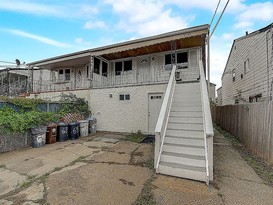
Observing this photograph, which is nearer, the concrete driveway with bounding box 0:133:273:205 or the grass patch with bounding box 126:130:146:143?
the concrete driveway with bounding box 0:133:273:205

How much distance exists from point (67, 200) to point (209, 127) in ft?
11.2

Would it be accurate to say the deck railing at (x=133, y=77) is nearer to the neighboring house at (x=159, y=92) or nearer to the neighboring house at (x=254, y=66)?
the neighboring house at (x=159, y=92)

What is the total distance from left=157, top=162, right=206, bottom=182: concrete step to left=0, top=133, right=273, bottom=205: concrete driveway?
15 cm

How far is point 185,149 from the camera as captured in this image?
462cm

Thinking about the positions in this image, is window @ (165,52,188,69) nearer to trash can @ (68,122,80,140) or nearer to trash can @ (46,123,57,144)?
trash can @ (68,122,80,140)

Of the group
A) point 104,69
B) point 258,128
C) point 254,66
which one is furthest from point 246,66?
point 104,69

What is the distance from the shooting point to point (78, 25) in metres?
14.0

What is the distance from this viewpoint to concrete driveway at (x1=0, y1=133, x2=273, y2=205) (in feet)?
10.5

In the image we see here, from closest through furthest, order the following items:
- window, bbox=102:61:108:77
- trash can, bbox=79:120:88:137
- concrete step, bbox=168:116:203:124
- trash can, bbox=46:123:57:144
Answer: concrete step, bbox=168:116:203:124 < trash can, bbox=46:123:57:144 < trash can, bbox=79:120:88:137 < window, bbox=102:61:108:77

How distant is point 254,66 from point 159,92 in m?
6.60

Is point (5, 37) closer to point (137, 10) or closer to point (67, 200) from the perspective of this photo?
point (137, 10)

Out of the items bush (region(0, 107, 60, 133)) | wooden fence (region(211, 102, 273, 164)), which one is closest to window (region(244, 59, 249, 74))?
wooden fence (region(211, 102, 273, 164))

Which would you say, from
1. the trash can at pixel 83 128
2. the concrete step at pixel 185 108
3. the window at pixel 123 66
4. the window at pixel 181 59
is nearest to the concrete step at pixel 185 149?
the concrete step at pixel 185 108

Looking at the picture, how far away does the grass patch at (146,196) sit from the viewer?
307 centimetres
